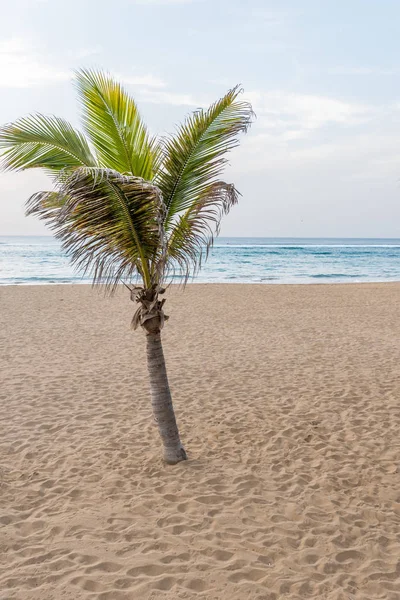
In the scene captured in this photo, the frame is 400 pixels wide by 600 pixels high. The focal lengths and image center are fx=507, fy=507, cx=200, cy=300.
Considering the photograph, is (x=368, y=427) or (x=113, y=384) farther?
(x=113, y=384)

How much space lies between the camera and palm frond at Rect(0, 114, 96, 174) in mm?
4953

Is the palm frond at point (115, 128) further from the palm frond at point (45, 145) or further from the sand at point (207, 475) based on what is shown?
the sand at point (207, 475)

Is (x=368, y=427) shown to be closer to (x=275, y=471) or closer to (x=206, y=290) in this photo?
(x=275, y=471)

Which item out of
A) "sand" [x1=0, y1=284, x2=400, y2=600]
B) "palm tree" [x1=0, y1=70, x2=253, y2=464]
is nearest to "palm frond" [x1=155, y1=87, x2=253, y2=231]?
"palm tree" [x1=0, y1=70, x2=253, y2=464]

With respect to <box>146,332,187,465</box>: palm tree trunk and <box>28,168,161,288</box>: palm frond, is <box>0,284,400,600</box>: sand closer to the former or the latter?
<box>146,332,187,465</box>: palm tree trunk

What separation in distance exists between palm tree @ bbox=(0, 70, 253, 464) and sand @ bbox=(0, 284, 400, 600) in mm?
1092

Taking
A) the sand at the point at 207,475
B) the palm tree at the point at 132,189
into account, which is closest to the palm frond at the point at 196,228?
the palm tree at the point at 132,189

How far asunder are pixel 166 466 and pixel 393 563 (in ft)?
8.69

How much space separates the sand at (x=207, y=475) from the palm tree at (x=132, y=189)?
1.09 metres

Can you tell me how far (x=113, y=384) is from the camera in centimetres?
931

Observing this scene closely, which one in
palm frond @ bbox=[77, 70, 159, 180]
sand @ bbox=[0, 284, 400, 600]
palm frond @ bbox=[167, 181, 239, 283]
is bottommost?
sand @ bbox=[0, 284, 400, 600]

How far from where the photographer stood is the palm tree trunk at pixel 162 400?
5.71m

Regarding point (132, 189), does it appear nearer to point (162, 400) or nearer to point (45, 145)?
point (45, 145)

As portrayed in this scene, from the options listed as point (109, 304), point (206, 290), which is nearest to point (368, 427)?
point (109, 304)
